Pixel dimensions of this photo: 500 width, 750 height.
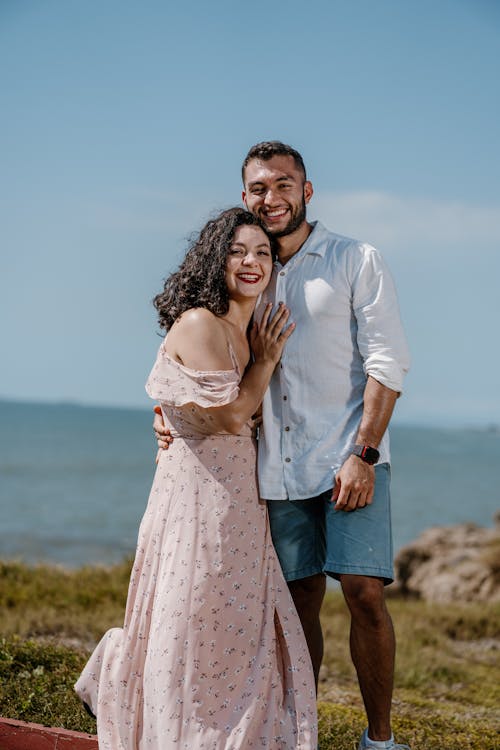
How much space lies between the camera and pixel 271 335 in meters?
3.94

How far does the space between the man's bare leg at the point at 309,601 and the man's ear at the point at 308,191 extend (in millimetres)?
1720

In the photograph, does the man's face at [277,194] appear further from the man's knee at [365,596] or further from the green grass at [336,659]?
the green grass at [336,659]

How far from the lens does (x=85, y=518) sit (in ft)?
99.8

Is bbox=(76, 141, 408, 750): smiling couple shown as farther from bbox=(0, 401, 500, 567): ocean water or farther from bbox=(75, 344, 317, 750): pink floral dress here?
bbox=(0, 401, 500, 567): ocean water

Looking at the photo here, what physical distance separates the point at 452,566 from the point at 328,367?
8905 millimetres

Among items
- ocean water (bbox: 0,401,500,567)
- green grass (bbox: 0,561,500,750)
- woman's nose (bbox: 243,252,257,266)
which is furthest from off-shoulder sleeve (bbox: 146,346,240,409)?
ocean water (bbox: 0,401,500,567)

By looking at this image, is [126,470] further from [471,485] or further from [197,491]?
[197,491]

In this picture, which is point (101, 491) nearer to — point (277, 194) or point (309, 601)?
point (309, 601)

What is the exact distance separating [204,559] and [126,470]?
4881 cm

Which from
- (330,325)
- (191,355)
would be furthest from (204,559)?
(330,325)

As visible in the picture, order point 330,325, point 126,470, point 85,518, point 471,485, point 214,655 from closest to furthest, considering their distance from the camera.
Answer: point 214,655, point 330,325, point 85,518, point 126,470, point 471,485

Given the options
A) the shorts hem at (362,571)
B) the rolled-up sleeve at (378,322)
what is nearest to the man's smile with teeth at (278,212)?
the rolled-up sleeve at (378,322)

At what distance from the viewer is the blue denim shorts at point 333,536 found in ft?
12.5

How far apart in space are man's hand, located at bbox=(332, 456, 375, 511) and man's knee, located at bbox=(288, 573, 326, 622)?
18.5 inches
